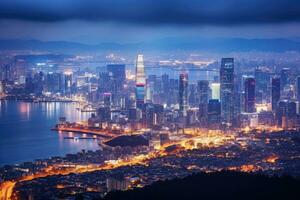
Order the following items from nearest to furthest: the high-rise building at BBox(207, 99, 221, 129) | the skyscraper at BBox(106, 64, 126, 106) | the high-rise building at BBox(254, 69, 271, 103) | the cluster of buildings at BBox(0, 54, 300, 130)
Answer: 1. the high-rise building at BBox(207, 99, 221, 129)
2. the cluster of buildings at BBox(0, 54, 300, 130)
3. the high-rise building at BBox(254, 69, 271, 103)
4. the skyscraper at BBox(106, 64, 126, 106)

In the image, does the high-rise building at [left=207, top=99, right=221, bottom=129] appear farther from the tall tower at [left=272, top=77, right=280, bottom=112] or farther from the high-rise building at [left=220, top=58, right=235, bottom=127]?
the tall tower at [left=272, top=77, right=280, bottom=112]

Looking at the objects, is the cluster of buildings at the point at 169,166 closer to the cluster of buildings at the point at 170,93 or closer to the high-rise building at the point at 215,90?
the cluster of buildings at the point at 170,93

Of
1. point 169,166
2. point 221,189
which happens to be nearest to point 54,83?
point 169,166

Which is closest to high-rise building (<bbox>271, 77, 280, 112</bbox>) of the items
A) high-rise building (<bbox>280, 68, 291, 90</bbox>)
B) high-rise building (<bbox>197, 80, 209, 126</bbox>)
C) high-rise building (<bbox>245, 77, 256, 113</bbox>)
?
high-rise building (<bbox>280, 68, 291, 90</bbox>)

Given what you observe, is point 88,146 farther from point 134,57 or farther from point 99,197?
point 134,57

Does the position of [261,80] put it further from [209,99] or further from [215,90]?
[209,99]

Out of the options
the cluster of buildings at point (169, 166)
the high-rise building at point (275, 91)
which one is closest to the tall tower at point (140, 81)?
the high-rise building at point (275, 91)
